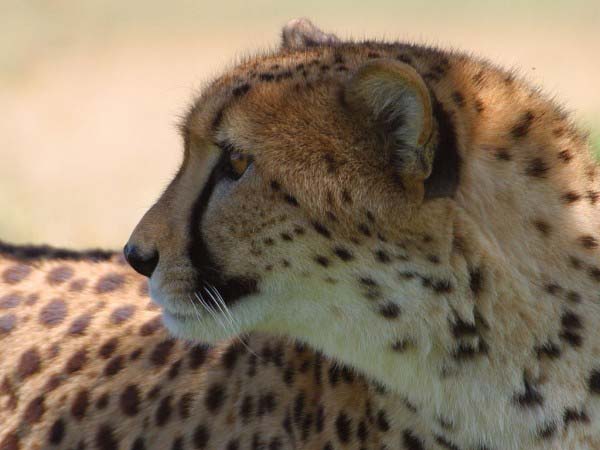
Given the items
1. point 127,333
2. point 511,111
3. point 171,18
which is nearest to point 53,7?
point 171,18

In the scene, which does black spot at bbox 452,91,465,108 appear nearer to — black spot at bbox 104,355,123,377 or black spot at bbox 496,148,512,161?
black spot at bbox 496,148,512,161

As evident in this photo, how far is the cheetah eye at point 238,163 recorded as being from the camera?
2156mm

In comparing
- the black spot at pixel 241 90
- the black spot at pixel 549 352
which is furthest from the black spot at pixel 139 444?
the black spot at pixel 549 352

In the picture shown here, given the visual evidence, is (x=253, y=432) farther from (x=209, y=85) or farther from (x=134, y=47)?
(x=134, y=47)

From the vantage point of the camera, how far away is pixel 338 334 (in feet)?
7.04

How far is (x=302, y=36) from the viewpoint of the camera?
8.57ft

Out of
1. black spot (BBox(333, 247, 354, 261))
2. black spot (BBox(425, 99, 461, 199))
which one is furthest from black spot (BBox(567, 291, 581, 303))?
black spot (BBox(333, 247, 354, 261))

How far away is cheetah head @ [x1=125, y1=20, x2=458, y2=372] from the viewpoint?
203cm

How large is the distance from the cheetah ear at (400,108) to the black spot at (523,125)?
0.24 metres

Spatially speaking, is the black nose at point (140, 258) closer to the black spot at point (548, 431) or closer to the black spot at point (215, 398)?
the black spot at point (215, 398)

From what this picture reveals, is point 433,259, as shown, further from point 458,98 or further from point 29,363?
point 29,363

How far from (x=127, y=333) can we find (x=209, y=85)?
738 millimetres

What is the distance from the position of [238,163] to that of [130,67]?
6563 mm

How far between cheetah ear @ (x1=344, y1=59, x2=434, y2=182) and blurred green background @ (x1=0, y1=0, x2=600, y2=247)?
2.76 metres
